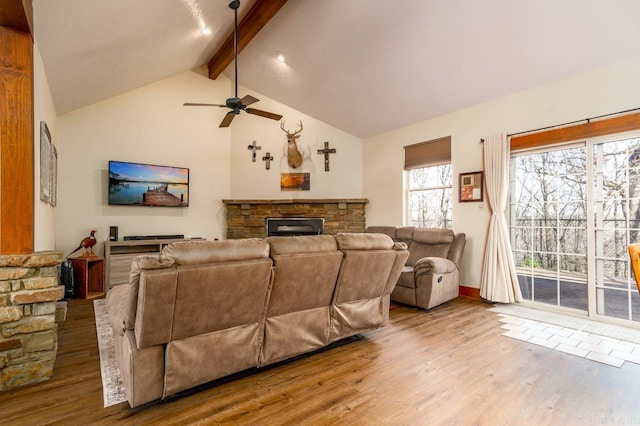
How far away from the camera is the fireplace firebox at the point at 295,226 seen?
20.9 ft

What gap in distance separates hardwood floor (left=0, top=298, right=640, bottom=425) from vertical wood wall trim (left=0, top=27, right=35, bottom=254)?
1021mm

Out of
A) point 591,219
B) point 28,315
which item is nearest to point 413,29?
point 591,219

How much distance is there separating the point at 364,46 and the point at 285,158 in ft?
9.35

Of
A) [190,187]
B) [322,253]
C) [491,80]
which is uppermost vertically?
[491,80]

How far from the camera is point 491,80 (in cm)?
408

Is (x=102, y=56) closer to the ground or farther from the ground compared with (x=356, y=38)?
closer to the ground

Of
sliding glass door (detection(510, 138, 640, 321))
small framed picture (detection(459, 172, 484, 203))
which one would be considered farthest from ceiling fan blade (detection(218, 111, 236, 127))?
sliding glass door (detection(510, 138, 640, 321))

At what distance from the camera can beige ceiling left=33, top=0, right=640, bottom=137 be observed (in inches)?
121

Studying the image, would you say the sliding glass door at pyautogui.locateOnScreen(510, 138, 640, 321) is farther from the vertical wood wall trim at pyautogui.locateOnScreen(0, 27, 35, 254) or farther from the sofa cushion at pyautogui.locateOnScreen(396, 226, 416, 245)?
the vertical wood wall trim at pyautogui.locateOnScreen(0, 27, 35, 254)

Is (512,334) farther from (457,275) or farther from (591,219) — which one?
(591,219)

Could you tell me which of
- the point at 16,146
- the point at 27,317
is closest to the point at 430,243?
the point at 27,317

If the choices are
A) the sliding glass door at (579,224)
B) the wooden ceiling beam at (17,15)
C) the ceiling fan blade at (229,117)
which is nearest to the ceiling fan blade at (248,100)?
the ceiling fan blade at (229,117)

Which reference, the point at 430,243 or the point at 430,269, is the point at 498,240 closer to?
the point at 430,243

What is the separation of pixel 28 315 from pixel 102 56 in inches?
125
